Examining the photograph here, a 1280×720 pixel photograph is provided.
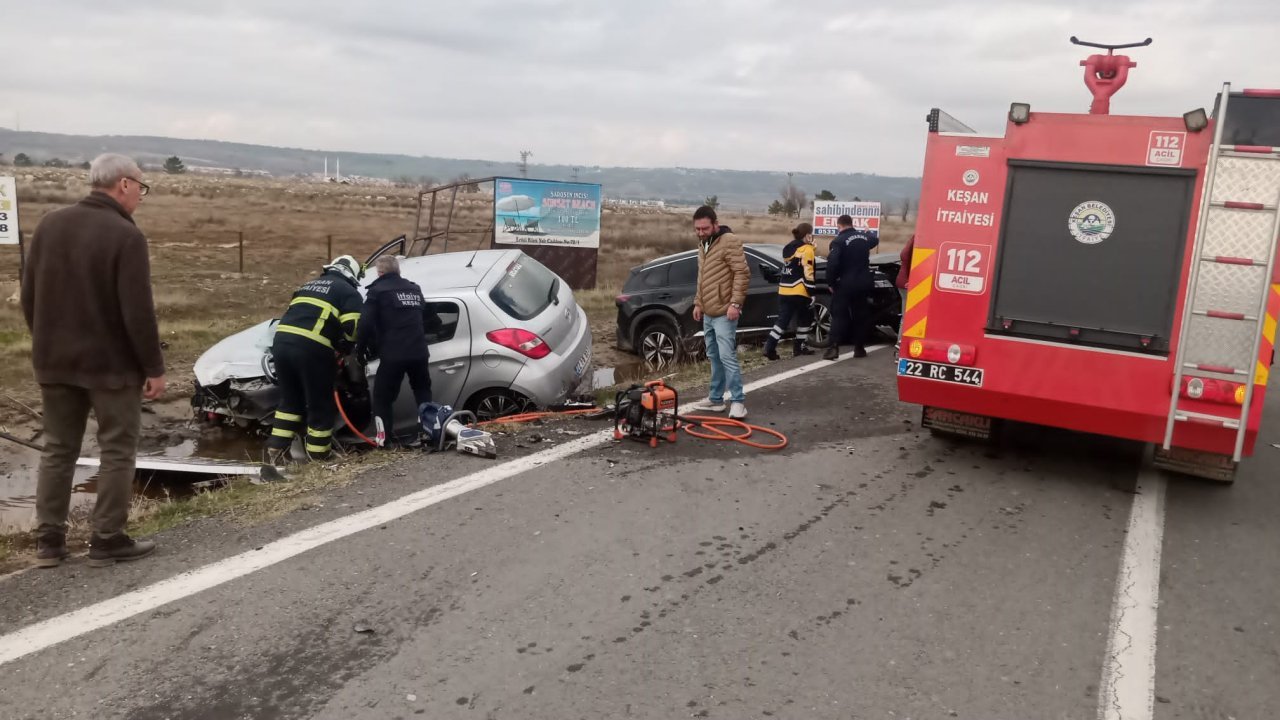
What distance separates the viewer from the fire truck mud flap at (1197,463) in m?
5.89

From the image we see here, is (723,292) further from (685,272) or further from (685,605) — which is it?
(685,272)

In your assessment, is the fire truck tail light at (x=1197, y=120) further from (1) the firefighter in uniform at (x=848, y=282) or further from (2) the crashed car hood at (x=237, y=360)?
(2) the crashed car hood at (x=237, y=360)

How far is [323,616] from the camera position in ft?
13.3

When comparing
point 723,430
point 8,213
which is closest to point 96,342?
point 723,430

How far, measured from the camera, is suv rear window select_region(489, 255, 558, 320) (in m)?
7.83

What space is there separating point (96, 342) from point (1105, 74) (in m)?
6.73

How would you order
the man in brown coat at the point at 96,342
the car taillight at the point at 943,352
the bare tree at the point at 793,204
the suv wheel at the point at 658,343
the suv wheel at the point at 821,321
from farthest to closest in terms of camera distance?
the bare tree at the point at 793,204 → the suv wheel at the point at 821,321 → the suv wheel at the point at 658,343 → the car taillight at the point at 943,352 → the man in brown coat at the point at 96,342

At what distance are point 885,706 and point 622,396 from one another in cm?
395

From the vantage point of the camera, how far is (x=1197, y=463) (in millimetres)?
5957

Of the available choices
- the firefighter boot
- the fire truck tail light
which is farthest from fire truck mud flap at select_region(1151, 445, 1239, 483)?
the firefighter boot

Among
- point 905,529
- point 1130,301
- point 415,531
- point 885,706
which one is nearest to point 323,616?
point 415,531

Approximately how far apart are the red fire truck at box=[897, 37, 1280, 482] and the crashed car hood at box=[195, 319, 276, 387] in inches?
219

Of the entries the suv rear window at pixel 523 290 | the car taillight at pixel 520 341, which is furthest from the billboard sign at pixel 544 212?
the car taillight at pixel 520 341

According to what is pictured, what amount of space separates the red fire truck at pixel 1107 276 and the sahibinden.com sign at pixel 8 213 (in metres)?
14.5
